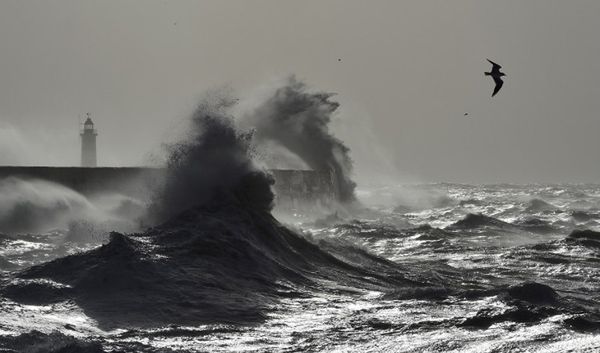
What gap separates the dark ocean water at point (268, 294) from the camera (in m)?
7.88

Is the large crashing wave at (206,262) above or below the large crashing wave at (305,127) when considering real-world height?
below

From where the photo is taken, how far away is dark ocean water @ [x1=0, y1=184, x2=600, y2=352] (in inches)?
310

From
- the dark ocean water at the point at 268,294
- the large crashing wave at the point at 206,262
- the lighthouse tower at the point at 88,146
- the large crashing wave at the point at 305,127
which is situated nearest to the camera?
the dark ocean water at the point at 268,294

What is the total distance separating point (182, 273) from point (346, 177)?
2639cm

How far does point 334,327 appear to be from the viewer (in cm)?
855

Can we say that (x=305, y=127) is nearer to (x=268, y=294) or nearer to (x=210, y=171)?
(x=210, y=171)

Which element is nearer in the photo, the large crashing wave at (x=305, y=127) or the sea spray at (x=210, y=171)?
the sea spray at (x=210, y=171)

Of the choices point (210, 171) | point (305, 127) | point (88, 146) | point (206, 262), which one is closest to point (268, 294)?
point (206, 262)

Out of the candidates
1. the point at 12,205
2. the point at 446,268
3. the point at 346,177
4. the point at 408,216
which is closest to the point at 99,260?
the point at 446,268

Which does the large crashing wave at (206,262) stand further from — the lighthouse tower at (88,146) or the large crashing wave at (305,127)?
the lighthouse tower at (88,146)

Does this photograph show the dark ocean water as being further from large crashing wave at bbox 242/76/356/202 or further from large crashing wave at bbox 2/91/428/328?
large crashing wave at bbox 242/76/356/202

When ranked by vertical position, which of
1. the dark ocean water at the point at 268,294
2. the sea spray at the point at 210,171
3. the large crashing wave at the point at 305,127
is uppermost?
the large crashing wave at the point at 305,127

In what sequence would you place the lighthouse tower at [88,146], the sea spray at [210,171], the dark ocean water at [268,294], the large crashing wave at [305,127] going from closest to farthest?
the dark ocean water at [268,294] → the sea spray at [210,171] → the large crashing wave at [305,127] → the lighthouse tower at [88,146]

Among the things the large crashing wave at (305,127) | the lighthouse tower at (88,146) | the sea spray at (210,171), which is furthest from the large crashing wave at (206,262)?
the lighthouse tower at (88,146)
